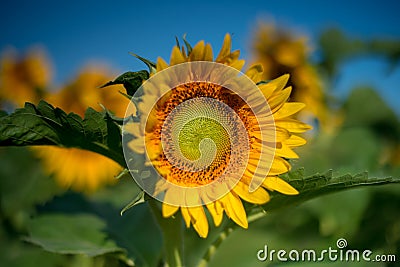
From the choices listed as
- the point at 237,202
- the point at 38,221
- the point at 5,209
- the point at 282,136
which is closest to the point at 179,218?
the point at 237,202

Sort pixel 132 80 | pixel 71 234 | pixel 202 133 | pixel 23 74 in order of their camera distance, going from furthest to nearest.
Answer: pixel 23 74 → pixel 71 234 → pixel 202 133 → pixel 132 80

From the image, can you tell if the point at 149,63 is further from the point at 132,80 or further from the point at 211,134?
the point at 211,134

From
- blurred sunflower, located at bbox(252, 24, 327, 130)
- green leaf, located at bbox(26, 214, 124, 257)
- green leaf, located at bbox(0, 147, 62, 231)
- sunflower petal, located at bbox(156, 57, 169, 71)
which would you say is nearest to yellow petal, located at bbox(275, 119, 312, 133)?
sunflower petal, located at bbox(156, 57, 169, 71)

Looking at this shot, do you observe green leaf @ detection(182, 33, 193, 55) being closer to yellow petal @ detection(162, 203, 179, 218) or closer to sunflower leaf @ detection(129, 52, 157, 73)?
sunflower leaf @ detection(129, 52, 157, 73)

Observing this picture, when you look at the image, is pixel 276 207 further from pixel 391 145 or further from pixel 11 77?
pixel 11 77

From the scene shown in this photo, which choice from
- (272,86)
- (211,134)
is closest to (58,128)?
(211,134)

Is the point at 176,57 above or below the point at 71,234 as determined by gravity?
above

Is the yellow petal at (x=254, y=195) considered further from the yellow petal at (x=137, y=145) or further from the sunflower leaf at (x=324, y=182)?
the yellow petal at (x=137, y=145)

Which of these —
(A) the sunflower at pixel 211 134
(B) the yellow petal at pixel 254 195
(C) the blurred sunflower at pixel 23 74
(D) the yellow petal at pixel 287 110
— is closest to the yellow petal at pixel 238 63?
(A) the sunflower at pixel 211 134
